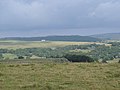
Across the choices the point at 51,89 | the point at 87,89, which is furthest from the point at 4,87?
the point at 87,89

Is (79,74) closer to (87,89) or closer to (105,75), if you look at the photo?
(105,75)

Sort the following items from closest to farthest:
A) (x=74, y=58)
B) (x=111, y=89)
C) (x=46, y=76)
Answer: (x=111, y=89), (x=46, y=76), (x=74, y=58)

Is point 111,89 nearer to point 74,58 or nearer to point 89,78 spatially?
point 89,78

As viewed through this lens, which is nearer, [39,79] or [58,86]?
A: [58,86]

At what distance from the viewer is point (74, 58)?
4419 centimetres

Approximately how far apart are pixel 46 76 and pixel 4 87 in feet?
14.1

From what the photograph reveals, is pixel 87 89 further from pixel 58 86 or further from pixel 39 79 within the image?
pixel 39 79

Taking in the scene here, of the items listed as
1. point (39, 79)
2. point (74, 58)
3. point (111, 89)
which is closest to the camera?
point (111, 89)

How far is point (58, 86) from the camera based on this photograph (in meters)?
16.2

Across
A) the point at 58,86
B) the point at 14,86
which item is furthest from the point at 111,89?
the point at 14,86

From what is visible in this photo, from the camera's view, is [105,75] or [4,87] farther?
[105,75]

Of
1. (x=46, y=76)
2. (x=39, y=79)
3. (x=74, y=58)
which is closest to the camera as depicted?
(x=39, y=79)

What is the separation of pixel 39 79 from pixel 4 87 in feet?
9.77

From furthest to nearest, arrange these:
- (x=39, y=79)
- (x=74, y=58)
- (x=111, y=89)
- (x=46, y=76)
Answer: (x=74, y=58) → (x=46, y=76) → (x=39, y=79) → (x=111, y=89)
